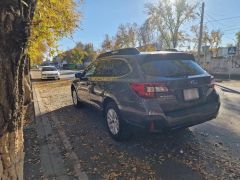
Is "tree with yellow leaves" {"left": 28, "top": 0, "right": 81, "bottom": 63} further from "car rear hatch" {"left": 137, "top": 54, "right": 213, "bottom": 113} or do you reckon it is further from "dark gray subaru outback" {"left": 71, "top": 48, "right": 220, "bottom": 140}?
"car rear hatch" {"left": 137, "top": 54, "right": 213, "bottom": 113}

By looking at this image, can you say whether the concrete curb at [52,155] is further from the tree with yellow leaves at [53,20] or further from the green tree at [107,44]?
the green tree at [107,44]

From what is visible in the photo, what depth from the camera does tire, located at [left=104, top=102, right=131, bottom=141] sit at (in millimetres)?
4662

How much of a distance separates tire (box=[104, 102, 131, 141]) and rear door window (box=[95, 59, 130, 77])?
0.67 metres

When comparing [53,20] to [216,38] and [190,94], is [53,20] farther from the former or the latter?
[216,38]

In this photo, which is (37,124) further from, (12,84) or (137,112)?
(12,84)

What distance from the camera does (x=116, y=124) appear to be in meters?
4.83

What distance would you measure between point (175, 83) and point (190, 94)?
0.43 meters

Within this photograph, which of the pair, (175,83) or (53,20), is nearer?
(175,83)

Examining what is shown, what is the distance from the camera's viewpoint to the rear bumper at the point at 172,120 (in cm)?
393

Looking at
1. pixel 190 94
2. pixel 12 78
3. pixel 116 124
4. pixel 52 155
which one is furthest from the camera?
pixel 116 124

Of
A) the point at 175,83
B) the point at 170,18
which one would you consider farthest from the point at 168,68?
the point at 170,18

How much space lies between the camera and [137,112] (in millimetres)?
4098

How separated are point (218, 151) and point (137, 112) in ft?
5.57

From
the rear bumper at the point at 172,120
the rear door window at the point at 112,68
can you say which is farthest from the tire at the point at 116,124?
the rear door window at the point at 112,68
